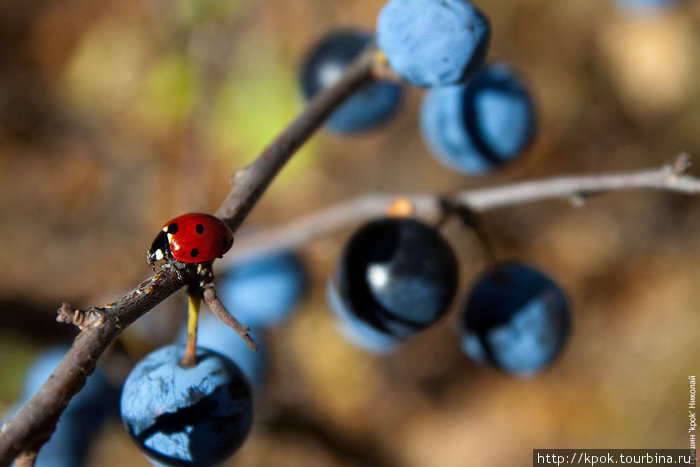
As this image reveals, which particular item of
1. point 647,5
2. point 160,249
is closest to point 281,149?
point 160,249

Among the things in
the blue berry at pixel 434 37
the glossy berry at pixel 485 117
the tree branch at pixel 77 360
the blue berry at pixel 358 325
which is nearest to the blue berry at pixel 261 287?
the blue berry at pixel 358 325

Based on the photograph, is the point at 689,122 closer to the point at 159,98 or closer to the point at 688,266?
the point at 688,266

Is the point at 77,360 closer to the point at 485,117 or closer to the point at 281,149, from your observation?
the point at 281,149

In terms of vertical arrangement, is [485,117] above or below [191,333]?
above

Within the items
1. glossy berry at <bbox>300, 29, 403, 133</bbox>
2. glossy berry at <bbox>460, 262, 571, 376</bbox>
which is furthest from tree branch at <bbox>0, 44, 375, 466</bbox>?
glossy berry at <bbox>300, 29, 403, 133</bbox>

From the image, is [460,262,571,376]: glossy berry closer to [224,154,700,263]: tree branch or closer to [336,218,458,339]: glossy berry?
[224,154,700,263]: tree branch

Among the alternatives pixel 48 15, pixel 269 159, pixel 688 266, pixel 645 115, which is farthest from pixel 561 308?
pixel 48 15
